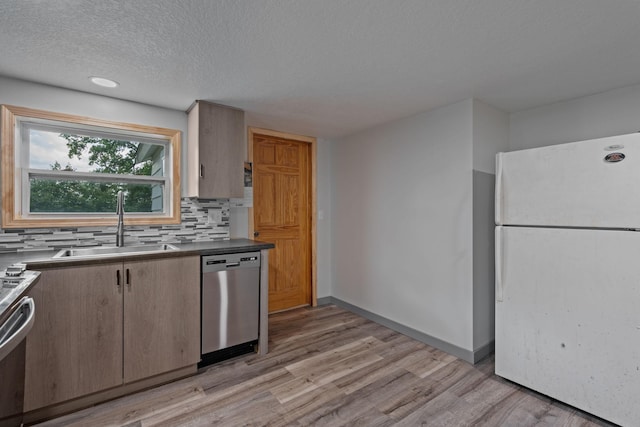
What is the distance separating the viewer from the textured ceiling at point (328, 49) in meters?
1.42

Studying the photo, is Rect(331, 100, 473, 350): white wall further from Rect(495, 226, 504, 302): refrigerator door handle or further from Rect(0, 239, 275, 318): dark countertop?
Rect(0, 239, 275, 318): dark countertop

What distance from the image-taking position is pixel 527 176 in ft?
6.91

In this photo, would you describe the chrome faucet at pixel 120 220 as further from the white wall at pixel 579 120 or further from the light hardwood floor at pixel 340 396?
the white wall at pixel 579 120

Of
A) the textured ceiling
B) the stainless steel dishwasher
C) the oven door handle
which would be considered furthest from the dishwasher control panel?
the textured ceiling

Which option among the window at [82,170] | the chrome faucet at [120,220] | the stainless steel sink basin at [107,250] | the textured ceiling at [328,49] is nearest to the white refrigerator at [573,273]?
the textured ceiling at [328,49]

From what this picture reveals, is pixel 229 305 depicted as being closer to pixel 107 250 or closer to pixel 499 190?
pixel 107 250

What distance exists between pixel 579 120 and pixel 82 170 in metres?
4.16

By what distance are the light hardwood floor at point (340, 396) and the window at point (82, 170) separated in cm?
143

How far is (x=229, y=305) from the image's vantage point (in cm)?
246

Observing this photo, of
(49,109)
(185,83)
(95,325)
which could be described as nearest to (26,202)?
(49,109)

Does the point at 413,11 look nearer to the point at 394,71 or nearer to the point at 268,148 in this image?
the point at 394,71

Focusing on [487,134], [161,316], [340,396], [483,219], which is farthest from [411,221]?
[161,316]

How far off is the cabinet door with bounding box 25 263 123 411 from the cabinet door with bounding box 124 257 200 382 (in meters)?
0.08

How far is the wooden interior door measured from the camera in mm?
3586
